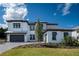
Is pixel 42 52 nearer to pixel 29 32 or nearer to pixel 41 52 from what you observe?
pixel 41 52

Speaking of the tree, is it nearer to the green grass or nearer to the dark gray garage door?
the green grass

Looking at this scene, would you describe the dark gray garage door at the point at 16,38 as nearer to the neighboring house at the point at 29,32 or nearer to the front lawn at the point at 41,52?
the neighboring house at the point at 29,32

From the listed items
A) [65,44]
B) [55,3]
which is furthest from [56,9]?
[65,44]

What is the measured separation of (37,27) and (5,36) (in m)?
1.03

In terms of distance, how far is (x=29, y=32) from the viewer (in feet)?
50.1

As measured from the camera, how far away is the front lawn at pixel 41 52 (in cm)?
1483

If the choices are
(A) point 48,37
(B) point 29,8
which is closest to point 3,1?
(B) point 29,8

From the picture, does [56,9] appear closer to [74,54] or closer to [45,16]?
[45,16]

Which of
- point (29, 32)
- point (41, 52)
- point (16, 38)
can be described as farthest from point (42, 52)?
point (16, 38)

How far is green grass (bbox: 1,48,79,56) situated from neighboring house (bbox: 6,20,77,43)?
0.36m

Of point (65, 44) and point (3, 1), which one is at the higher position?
point (3, 1)

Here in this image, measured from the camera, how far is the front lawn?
14826 mm

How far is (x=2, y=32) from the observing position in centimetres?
1509

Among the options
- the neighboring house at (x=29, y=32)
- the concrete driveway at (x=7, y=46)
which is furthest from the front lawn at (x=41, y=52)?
the neighboring house at (x=29, y=32)
